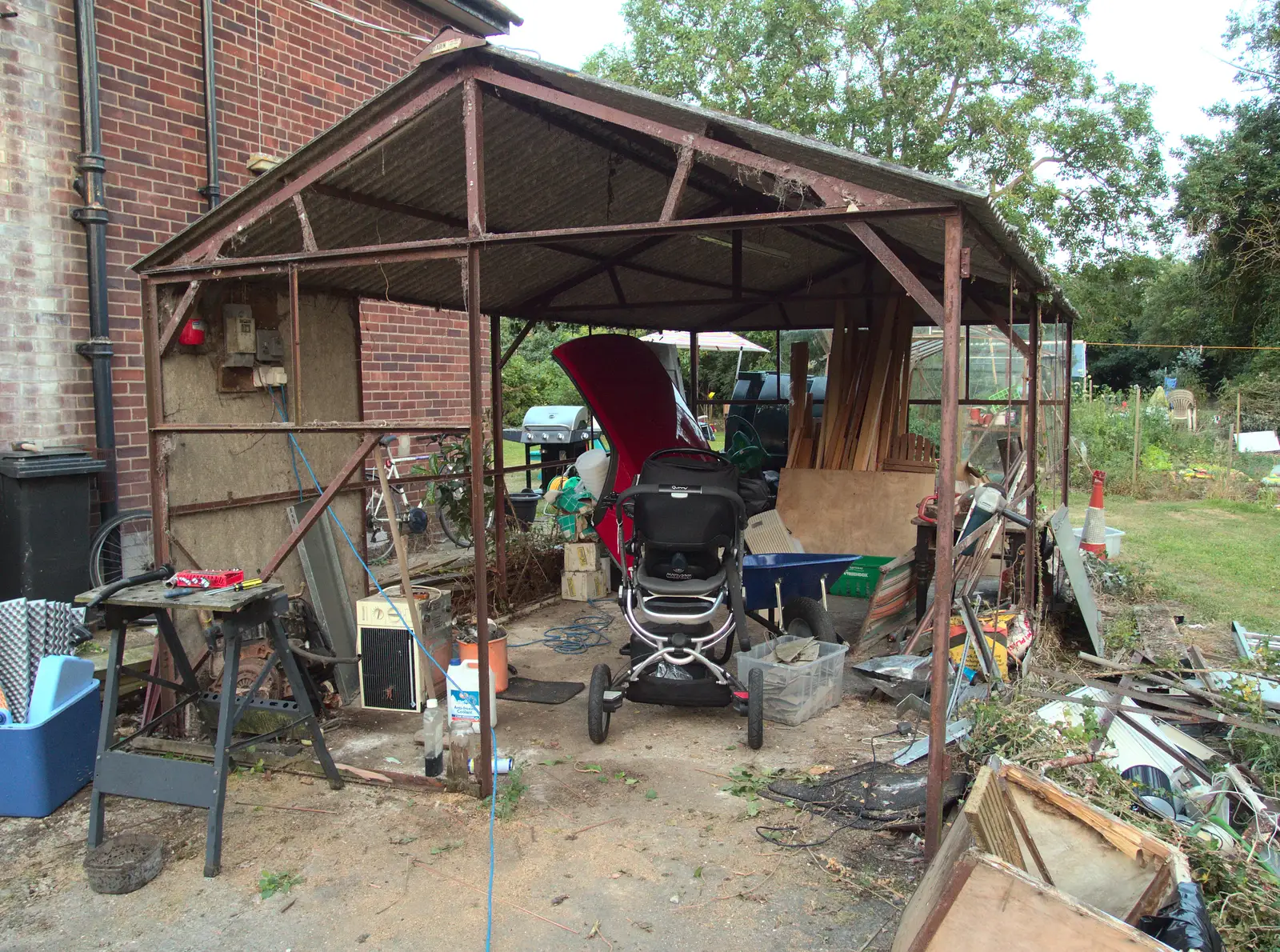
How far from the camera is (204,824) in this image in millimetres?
4016

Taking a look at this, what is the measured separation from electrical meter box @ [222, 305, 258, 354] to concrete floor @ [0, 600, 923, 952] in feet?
8.37

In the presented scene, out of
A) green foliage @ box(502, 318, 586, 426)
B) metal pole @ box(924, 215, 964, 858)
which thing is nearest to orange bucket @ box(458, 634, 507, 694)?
metal pole @ box(924, 215, 964, 858)

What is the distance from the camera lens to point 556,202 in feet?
19.3

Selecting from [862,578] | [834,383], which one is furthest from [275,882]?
[834,383]

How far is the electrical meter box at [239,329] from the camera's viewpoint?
5434 millimetres

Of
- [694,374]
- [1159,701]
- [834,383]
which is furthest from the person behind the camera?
[694,374]

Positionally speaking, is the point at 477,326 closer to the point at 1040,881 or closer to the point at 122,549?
the point at 1040,881

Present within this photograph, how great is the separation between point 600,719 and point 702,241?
4.24m

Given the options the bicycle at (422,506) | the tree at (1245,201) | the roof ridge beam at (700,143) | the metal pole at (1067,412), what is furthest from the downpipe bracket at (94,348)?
the tree at (1245,201)

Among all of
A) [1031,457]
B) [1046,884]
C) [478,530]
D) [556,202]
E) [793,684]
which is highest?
[556,202]

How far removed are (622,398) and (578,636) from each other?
205 cm

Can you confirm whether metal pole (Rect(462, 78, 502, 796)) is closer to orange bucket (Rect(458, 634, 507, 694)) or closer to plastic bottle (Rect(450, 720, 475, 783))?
plastic bottle (Rect(450, 720, 475, 783))

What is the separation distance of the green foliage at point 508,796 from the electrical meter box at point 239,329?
313 cm

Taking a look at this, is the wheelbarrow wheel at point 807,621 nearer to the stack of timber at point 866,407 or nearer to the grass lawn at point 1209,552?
the stack of timber at point 866,407
